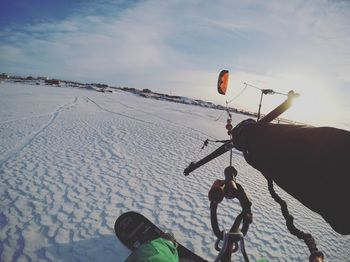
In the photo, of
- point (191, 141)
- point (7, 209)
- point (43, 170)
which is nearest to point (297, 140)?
point (7, 209)

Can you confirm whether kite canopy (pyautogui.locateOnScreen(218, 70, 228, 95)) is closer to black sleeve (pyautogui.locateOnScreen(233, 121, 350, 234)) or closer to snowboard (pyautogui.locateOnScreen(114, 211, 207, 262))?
black sleeve (pyautogui.locateOnScreen(233, 121, 350, 234))

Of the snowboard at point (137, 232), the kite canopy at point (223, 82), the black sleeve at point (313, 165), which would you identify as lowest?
the snowboard at point (137, 232)

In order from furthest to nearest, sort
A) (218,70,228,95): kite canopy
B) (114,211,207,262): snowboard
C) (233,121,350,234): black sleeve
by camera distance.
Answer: (114,211,207,262): snowboard < (218,70,228,95): kite canopy < (233,121,350,234): black sleeve

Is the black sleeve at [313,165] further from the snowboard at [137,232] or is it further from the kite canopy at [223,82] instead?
the snowboard at [137,232]

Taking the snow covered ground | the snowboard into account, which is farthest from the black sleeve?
the snow covered ground

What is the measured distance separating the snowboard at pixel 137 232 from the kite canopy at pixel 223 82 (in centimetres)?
318

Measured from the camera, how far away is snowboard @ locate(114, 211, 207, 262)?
3945 mm

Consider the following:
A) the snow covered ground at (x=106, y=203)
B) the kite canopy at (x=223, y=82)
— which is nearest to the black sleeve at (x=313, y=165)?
the kite canopy at (x=223, y=82)

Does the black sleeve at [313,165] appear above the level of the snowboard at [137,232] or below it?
above

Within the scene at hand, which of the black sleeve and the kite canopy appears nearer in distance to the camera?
the black sleeve

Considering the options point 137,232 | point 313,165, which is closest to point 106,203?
point 137,232

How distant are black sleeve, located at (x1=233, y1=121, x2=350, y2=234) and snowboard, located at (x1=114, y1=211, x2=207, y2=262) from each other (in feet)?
11.1

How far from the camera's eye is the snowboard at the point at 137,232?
12.9 ft

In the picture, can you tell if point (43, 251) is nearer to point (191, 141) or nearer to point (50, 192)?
point (50, 192)
